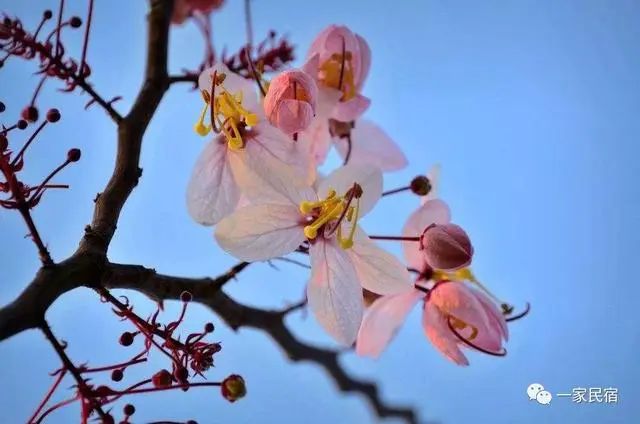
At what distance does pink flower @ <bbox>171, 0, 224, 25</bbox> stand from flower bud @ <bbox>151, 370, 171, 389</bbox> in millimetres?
427

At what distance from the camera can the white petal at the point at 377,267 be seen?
16.1 inches

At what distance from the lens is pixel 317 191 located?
437 millimetres

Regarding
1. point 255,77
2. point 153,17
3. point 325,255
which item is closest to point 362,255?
point 325,255

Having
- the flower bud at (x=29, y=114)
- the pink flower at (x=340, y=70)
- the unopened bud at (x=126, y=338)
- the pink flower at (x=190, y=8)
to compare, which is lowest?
the unopened bud at (x=126, y=338)

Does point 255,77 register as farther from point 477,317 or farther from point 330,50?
point 477,317

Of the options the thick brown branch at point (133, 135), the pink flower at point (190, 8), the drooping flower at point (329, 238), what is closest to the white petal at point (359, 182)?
the drooping flower at point (329, 238)

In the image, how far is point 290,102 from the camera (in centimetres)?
40

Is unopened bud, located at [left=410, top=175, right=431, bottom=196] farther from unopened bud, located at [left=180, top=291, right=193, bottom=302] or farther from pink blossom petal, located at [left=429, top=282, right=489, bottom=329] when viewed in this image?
unopened bud, located at [left=180, top=291, right=193, bottom=302]

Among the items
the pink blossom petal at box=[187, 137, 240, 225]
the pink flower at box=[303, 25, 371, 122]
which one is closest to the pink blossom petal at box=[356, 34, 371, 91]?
the pink flower at box=[303, 25, 371, 122]

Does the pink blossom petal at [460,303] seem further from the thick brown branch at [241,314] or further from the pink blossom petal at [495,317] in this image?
the thick brown branch at [241,314]

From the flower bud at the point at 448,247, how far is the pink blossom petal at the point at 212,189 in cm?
11

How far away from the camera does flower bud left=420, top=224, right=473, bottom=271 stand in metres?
0.41

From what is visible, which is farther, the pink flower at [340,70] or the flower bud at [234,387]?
the pink flower at [340,70]

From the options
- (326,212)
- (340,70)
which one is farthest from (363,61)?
(326,212)
